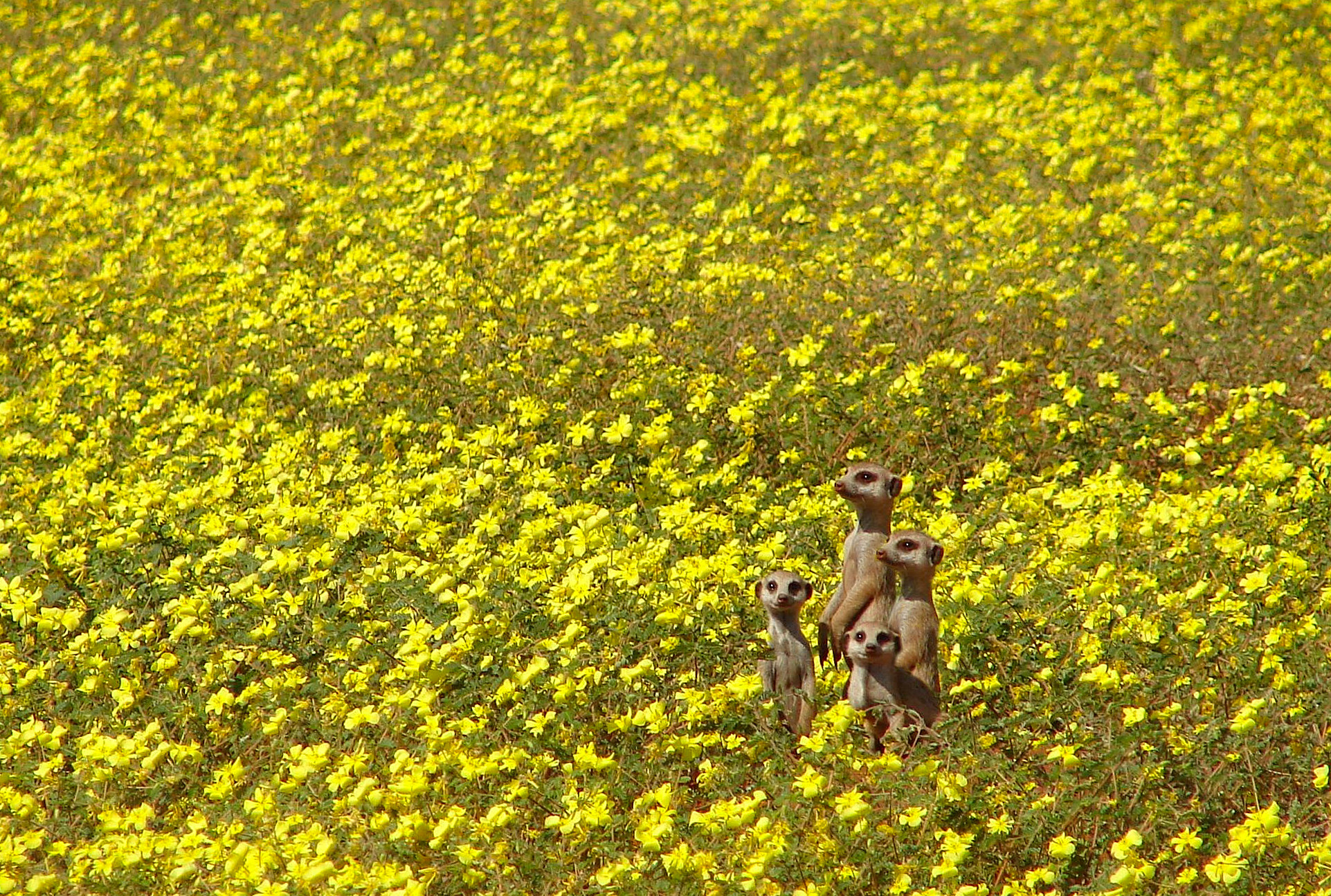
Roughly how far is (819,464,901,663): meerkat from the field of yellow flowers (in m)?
0.35

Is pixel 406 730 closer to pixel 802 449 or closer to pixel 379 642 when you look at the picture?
pixel 379 642

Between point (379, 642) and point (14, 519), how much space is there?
6.41ft

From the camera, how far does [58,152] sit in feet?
32.5

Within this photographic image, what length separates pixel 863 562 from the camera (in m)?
4.20

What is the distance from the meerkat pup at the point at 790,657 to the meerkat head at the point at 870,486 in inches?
13.2

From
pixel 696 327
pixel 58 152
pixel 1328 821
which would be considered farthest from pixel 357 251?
pixel 1328 821

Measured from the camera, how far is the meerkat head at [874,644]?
3.93 metres

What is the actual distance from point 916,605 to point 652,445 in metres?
2.20

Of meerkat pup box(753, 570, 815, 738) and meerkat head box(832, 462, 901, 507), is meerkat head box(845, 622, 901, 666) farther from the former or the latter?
meerkat head box(832, 462, 901, 507)

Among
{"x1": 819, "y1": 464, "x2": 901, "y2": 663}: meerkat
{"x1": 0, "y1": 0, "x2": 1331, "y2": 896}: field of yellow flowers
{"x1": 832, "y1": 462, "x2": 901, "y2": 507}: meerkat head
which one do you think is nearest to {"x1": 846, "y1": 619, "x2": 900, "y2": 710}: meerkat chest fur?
{"x1": 819, "y1": 464, "x2": 901, "y2": 663}: meerkat

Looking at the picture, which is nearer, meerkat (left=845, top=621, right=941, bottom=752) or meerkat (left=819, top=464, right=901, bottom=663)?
meerkat (left=845, top=621, right=941, bottom=752)

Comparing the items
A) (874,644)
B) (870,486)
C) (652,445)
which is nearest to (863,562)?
(870,486)

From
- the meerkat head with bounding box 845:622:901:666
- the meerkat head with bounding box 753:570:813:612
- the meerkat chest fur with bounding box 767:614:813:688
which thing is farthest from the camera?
the meerkat chest fur with bounding box 767:614:813:688

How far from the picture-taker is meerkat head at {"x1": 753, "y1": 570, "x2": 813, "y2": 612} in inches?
160
